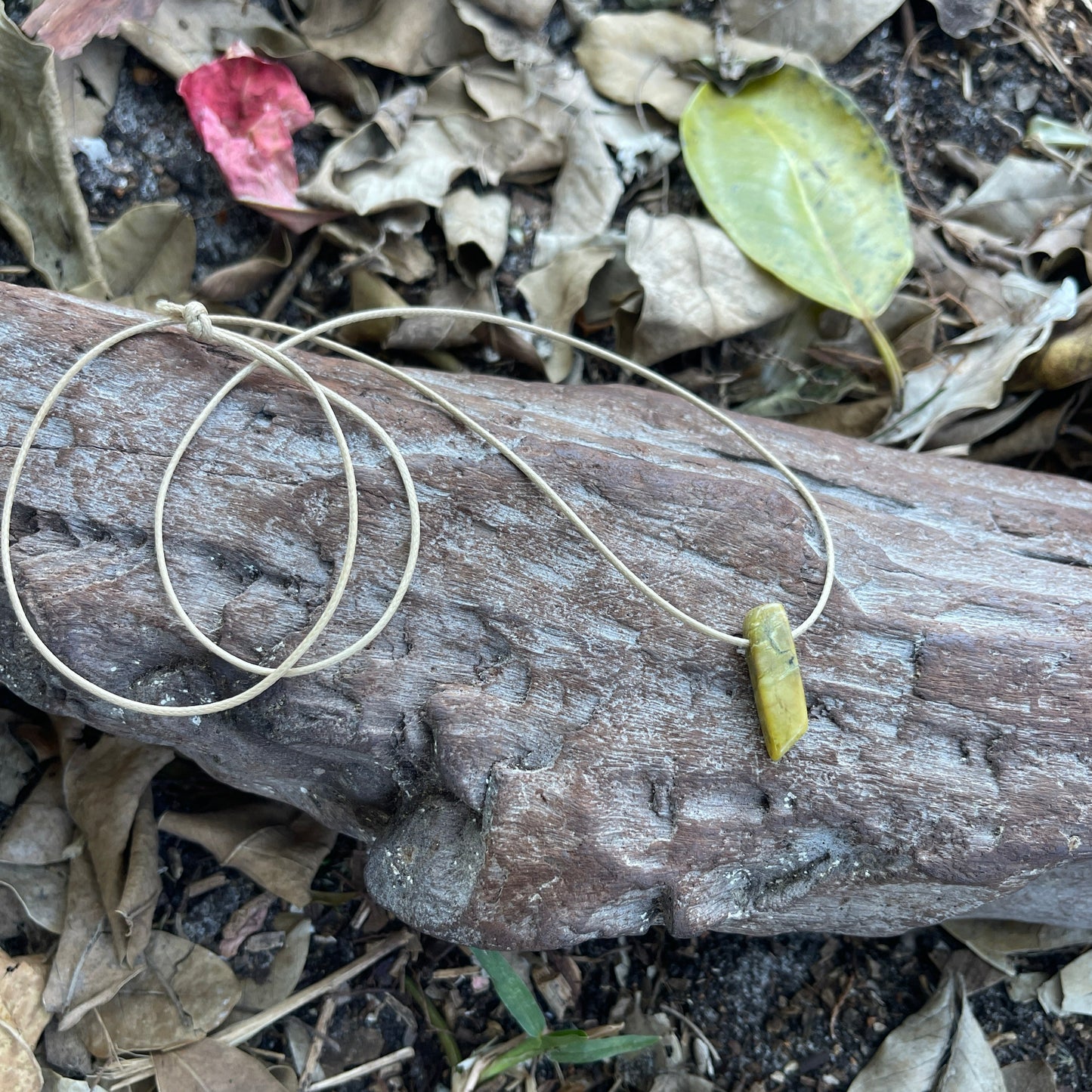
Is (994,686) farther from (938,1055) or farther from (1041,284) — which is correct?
(1041,284)

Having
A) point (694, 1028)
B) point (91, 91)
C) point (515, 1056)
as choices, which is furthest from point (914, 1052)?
point (91, 91)

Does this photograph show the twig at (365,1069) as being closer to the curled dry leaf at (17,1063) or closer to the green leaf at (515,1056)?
the green leaf at (515,1056)

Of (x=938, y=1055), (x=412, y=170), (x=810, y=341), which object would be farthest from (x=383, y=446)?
(x=938, y=1055)

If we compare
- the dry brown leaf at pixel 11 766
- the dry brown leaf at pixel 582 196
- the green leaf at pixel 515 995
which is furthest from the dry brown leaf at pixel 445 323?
the green leaf at pixel 515 995

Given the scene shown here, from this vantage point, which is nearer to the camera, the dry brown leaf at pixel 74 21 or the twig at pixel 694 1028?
the dry brown leaf at pixel 74 21

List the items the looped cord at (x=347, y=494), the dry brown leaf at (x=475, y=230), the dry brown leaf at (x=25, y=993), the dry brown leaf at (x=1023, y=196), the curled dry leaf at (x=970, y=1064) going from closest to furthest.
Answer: the looped cord at (x=347, y=494) < the dry brown leaf at (x=25, y=993) < the curled dry leaf at (x=970, y=1064) < the dry brown leaf at (x=475, y=230) < the dry brown leaf at (x=1023, y=196)

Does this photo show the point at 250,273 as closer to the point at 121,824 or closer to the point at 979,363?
the point at 121,824
